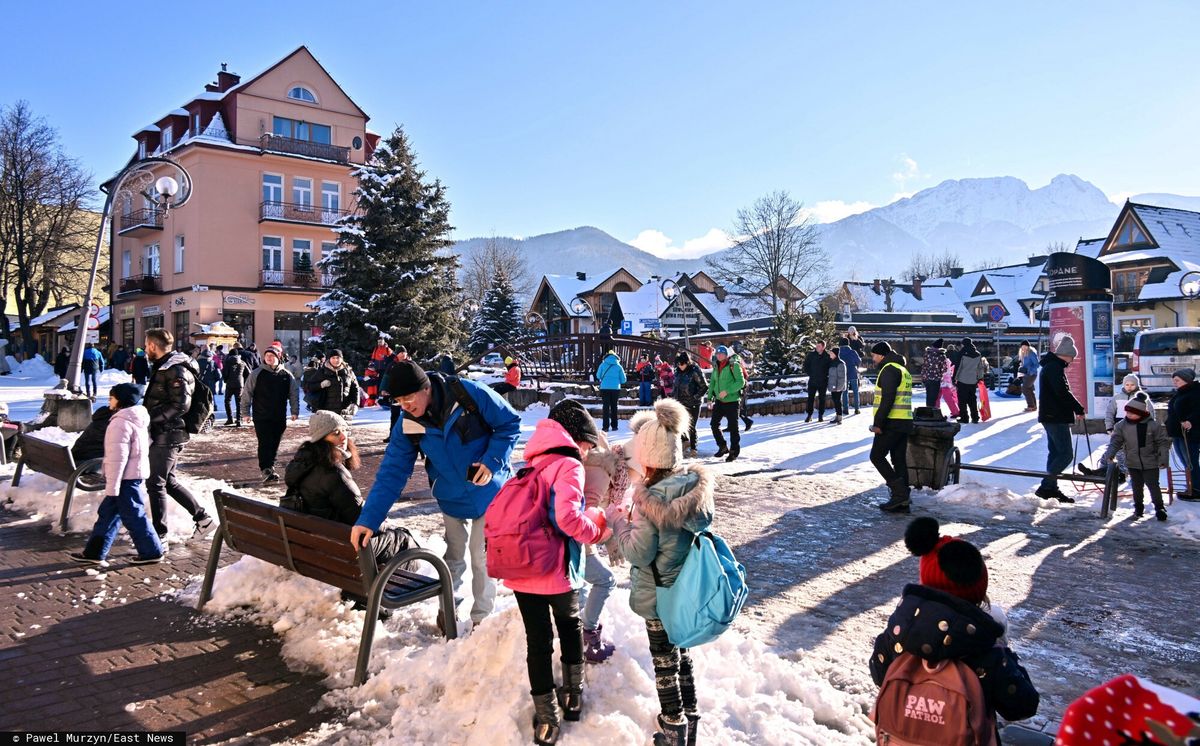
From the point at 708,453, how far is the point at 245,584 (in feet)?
29.3

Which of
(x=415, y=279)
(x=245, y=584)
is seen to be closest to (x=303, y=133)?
(x=415, y=279)

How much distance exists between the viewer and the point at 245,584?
5.57m

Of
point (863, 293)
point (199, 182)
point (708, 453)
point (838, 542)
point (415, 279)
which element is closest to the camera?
point (838, 542)

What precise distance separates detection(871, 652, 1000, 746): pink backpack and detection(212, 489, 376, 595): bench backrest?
109 inches

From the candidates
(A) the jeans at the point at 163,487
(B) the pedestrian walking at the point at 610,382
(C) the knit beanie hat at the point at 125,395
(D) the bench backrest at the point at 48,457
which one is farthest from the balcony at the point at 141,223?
(C) the knit beanie hat at the point at 125,395

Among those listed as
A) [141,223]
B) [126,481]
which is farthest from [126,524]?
[141,223]

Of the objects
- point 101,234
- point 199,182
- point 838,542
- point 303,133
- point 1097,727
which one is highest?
point 303,133

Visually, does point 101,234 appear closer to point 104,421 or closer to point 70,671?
point 104,421

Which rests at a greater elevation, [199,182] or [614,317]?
[199,182]

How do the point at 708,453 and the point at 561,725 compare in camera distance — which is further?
the point at 708,453

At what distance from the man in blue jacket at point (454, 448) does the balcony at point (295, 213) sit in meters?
37.4

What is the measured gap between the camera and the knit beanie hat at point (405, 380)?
426cm

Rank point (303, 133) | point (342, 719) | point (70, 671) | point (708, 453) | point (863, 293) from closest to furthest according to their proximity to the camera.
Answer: point (342, 719) < point (70, 671) < point (708, 453) < point (303, 133) < point (863, 293)

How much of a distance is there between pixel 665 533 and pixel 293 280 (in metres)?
40.4
